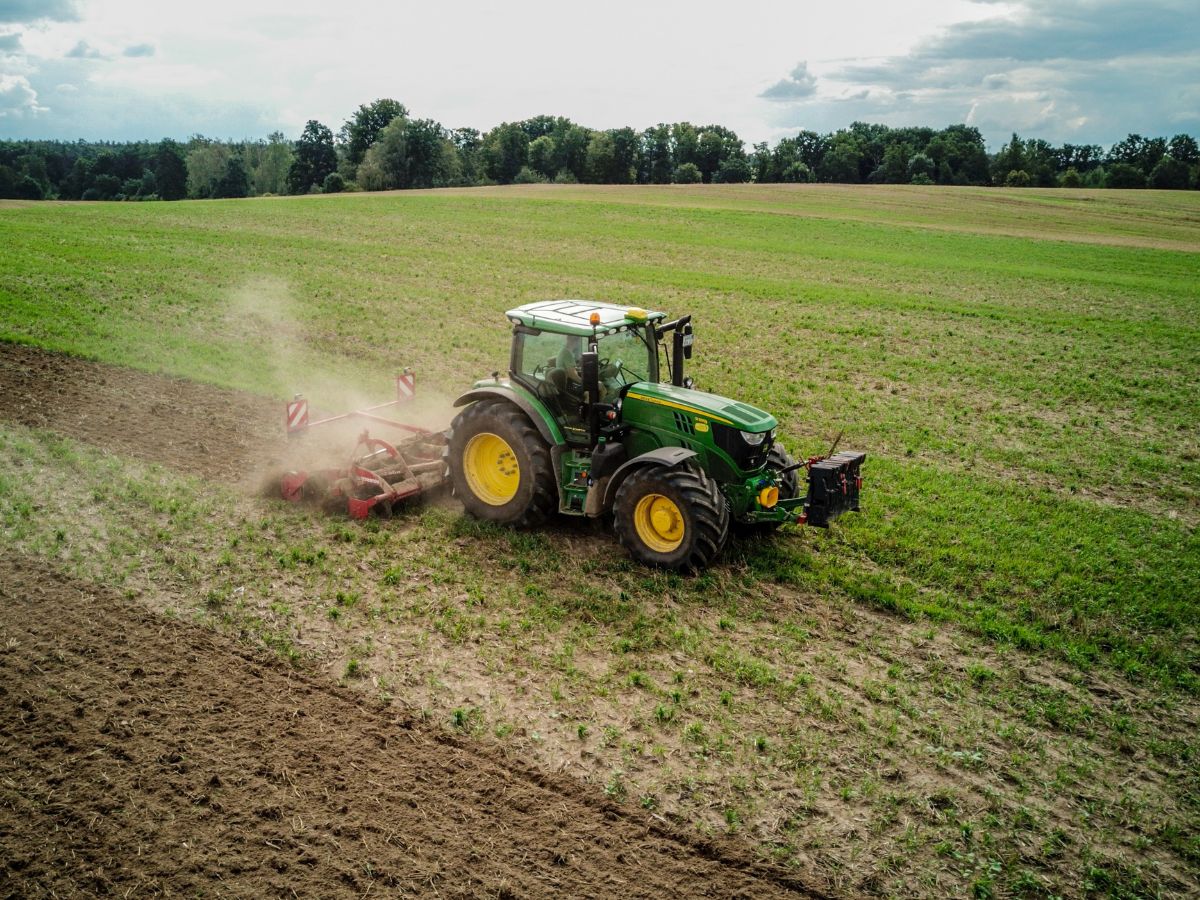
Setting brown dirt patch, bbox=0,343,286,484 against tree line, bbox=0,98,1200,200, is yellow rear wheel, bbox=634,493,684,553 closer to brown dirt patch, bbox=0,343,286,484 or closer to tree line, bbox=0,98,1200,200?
brown dirt patch, bbox=0,343,286,484

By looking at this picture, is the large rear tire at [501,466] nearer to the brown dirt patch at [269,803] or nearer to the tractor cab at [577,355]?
the tractor cab at [577,355]

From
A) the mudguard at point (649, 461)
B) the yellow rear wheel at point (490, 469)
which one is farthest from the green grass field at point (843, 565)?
the mudguard at point (649, 461)

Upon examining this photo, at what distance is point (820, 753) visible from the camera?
6.87 m

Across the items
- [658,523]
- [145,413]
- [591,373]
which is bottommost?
[658,523]

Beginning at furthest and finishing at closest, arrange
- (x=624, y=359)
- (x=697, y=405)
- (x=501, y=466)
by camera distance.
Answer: (x=501, y=466), (x=624, y=359), (x=697, y=405)

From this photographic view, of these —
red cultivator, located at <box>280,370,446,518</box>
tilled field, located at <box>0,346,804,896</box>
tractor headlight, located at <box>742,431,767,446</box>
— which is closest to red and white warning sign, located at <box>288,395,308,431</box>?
red cultivator, located at <box>280,370,446,518</box>

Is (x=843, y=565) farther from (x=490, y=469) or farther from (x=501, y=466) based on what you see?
(x=490, y=469)

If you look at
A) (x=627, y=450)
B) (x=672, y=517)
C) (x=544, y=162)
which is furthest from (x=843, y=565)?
(x=544, y=162)

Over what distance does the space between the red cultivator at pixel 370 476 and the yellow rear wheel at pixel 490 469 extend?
491 millimetres

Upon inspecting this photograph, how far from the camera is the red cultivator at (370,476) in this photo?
10805 millimetres

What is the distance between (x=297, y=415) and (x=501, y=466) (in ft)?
10.6

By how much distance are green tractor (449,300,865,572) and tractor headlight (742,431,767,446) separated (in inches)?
0.5

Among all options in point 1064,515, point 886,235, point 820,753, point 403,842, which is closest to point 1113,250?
point 886,235

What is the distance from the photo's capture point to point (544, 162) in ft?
350
